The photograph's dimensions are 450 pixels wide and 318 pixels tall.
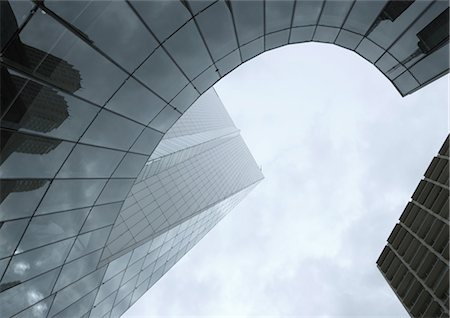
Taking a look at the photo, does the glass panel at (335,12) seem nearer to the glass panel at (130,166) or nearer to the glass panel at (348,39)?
the glass panel at (348,39)

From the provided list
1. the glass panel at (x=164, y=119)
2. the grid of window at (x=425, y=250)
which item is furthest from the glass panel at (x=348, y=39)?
the grid of window at (x=425, y=250)

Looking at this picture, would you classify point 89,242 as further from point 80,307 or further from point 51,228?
point 80,307

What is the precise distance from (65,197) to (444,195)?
149ft

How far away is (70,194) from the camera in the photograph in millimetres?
14945

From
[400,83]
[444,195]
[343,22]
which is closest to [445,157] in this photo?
[444,195]

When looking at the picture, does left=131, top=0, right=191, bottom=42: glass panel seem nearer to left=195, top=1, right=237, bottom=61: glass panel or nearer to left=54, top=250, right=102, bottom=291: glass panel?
left=195, top=1, right=237, bottom=61: glass panel

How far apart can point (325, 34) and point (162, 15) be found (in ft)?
30.1

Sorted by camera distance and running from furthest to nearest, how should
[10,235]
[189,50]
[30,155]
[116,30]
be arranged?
[189,50], [10,235], [30,155], [116,30]

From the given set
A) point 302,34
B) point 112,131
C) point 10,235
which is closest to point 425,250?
point 302,34

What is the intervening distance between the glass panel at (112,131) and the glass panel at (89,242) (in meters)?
5.84

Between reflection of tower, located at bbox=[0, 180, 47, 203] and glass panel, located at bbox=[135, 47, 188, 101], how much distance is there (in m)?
5.32

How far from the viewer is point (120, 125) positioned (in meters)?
14.7

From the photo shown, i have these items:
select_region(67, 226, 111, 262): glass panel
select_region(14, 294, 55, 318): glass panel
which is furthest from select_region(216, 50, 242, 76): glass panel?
select_region(14, 294, 55, 318): glass panel

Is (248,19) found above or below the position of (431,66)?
above
